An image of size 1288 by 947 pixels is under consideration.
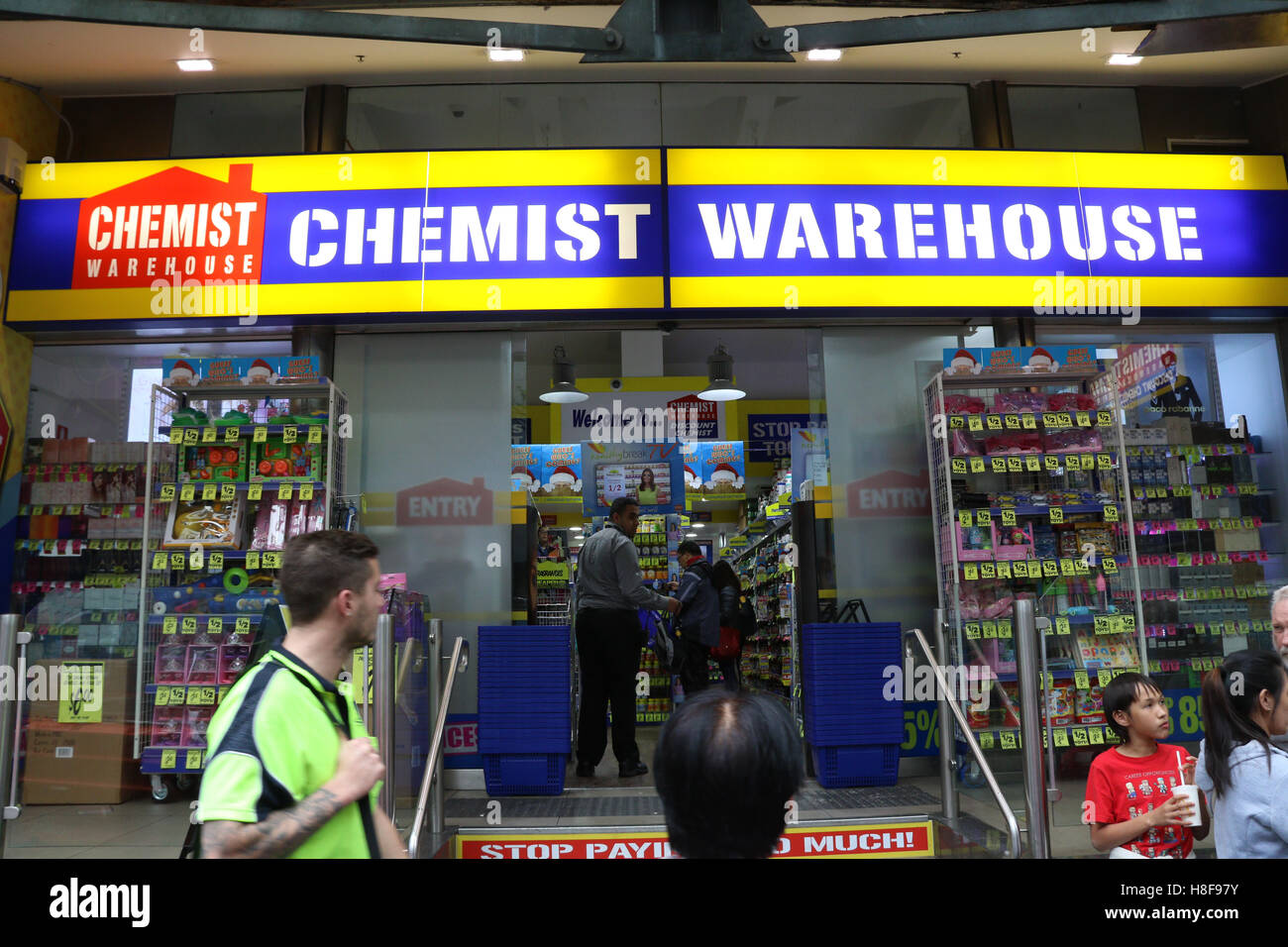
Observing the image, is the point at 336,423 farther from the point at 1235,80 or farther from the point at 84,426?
the point at 1235,80

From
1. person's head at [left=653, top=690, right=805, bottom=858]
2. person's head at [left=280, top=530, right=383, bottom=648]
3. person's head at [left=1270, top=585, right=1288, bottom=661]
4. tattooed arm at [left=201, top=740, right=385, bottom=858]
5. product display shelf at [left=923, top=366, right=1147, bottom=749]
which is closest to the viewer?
person's head at [left=653, top=690, right=805, bottom=858]

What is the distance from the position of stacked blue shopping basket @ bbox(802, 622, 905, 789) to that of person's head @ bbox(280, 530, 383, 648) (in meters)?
3.78

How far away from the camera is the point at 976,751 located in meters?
4.18

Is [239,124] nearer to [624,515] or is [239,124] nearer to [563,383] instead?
[624,515]

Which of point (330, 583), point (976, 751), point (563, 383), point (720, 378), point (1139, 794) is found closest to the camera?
point (330, 583)

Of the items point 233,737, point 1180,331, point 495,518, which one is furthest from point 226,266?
point 1180,331

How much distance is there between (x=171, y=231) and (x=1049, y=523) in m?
6.00

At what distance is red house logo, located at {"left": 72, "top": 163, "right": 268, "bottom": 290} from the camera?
20.2 ft

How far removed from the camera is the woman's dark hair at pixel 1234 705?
256cm

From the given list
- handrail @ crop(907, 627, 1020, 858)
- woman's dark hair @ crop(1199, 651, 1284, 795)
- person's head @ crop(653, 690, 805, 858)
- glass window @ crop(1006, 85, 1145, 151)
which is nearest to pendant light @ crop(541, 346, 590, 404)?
glass window @ crop(1006, 85, 1145, 151)

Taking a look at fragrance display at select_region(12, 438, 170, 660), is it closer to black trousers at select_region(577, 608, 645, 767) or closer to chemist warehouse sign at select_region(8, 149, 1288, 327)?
chemist warehouse sign at select_region(8, 149, 1288, 327)

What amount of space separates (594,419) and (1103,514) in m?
5.95

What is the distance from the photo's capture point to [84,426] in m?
6.38

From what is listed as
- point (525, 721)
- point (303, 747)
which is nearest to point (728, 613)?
point (525, 721)
